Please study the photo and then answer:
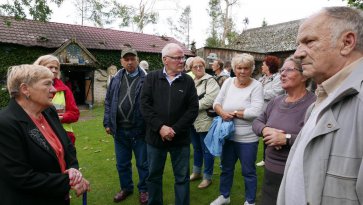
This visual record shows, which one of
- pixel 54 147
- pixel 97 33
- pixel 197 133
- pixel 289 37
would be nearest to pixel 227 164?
pixel 197 133

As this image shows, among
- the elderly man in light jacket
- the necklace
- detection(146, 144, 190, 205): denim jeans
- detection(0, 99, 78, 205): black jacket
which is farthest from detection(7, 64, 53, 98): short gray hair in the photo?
the elderly man in light jacket

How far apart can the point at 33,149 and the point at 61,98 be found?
5.16 feet

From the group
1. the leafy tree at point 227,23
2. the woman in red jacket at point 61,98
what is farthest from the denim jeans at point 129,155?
the leafy tree at point 227,23

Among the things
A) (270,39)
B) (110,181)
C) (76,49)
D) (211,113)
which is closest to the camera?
(211,113)

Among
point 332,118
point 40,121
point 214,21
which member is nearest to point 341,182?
point 332,118

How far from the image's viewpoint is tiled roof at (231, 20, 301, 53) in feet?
85.5

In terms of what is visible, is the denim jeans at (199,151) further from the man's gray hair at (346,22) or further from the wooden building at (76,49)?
the wooden building at (76,49)

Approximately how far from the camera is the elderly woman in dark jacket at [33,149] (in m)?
2.25

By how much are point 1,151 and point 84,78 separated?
19.9 meters

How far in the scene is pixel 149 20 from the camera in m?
36.7

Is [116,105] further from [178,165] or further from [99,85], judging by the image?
[99,85]

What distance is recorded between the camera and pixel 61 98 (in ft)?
12.5

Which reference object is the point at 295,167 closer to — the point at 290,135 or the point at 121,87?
the point at 290,135

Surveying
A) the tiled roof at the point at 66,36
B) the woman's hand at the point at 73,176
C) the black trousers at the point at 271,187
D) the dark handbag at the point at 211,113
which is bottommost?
the black trousers at the point at 271,187
